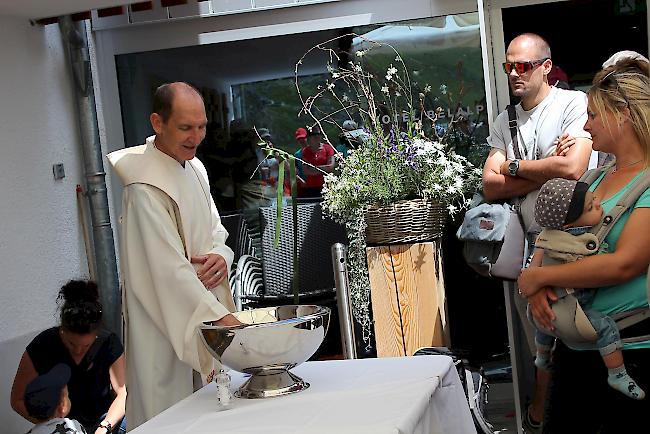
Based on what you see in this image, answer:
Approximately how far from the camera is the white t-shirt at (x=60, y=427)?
4469 mm

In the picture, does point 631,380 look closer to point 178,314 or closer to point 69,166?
point 178,314

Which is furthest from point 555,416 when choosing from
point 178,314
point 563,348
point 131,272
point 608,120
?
point 131,272

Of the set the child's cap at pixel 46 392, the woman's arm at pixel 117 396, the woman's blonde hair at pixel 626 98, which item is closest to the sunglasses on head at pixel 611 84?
the woman's blonde hair at pixel 626 98

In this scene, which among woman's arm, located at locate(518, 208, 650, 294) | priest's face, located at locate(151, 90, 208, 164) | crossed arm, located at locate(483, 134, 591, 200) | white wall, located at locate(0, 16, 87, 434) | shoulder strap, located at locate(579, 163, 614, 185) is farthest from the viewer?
white wall, located at locate(0, 16, 87, 434)

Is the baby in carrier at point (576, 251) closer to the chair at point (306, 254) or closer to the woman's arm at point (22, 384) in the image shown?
the woman's arm at point (22, 384)

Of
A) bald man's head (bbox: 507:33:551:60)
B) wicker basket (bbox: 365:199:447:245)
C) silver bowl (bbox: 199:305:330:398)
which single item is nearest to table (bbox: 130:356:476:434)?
silver bowl (bbox: 199:305:330:398)

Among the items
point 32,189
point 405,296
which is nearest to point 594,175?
point 405,296

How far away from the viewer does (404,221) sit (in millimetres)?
5531

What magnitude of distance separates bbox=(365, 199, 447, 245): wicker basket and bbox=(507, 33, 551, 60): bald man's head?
1.03 m

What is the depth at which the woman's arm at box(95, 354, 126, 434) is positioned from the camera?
4.86 m

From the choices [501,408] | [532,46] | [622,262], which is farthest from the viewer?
[501,408]

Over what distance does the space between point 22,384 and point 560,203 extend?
2.92 metres

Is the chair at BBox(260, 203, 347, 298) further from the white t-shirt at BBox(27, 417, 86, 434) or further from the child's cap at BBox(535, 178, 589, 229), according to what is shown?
the child's cap at BBox(535, 178, 589, 229)

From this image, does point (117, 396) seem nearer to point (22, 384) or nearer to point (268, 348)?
point (22, 384)
